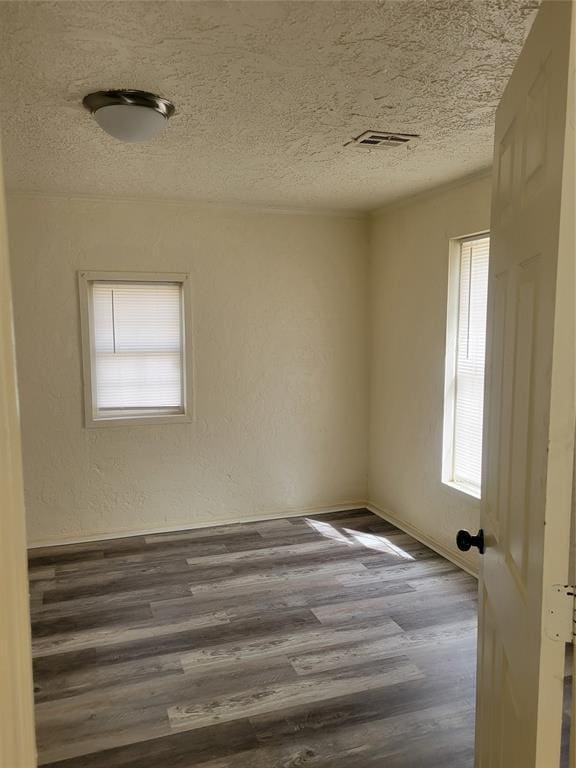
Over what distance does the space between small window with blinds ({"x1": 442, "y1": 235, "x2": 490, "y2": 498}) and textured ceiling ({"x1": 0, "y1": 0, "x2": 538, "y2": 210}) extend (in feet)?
1.96

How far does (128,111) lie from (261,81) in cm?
58

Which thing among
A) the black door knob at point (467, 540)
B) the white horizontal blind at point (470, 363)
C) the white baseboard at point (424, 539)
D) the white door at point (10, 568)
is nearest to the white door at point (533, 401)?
the black door knob at point (467, 540)

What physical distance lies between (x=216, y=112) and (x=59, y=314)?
2.21 metres

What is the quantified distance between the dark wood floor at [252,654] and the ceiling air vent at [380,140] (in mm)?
2552

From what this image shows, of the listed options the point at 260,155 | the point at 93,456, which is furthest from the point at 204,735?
the point at 260,155

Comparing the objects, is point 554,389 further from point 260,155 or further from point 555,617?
point 260,155

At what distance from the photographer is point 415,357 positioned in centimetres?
430

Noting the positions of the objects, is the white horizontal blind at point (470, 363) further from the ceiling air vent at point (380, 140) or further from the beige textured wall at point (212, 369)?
the beige textured wall at point (212, 369)

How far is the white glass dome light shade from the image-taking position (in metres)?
Answer: 2.31

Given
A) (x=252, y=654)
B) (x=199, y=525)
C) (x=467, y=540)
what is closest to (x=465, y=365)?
(x=252, y=654)

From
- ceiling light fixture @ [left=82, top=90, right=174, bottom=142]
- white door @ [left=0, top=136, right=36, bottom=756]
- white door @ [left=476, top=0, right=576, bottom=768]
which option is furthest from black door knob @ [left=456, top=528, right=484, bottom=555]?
ceiling light fixture @ [left=82, top=90, right=174, bottom=142]

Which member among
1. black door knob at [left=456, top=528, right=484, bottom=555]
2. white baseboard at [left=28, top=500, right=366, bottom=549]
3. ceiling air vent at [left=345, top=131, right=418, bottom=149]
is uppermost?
ceiling air vent at [left=345, top=131, right=418, bottom=149]

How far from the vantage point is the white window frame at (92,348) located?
4.14 metres

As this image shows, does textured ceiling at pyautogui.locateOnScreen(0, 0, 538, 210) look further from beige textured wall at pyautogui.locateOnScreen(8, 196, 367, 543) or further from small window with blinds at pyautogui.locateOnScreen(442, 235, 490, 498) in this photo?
beige textured wall at pyautogui.locateOnScreen(8, 196, 367, 543)
